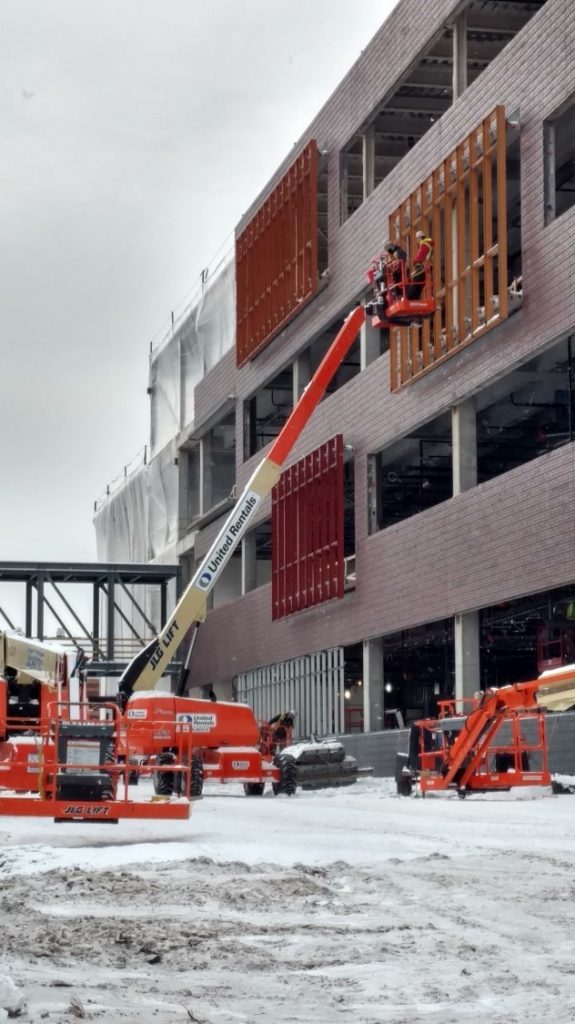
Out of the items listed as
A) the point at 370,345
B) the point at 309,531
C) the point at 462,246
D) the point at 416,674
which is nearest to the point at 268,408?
the point at 416,674

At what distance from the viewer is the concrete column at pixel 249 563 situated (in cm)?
5656

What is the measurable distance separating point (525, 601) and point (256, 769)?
1145cm

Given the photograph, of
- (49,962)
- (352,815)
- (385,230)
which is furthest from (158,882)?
(385,230)

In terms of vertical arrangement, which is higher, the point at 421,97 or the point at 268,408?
the point at 421,97

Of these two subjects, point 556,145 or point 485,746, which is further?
point 556,145

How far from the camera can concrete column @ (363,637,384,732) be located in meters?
44.0

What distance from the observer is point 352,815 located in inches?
945

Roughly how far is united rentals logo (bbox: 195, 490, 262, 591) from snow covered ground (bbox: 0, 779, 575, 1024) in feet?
62.1

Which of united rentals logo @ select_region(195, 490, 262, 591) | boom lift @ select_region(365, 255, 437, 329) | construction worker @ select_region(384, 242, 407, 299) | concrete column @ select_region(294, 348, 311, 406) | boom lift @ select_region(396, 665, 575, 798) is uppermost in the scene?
concrete column @ select_region(294, 348, 311, 406)

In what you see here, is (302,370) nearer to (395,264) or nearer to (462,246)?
(462,246)

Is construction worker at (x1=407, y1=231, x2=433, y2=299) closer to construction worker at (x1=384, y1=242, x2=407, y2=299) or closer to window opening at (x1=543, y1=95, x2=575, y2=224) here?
construction worker at (x1=384, y1=242, x2=407, y2=299)

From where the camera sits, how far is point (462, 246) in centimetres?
3688

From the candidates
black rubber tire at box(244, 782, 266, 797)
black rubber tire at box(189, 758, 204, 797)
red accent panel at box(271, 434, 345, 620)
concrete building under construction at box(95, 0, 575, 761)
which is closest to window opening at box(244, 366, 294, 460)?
concrete building under construction at box(95, 0, 575, 761)

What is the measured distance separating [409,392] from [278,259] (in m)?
13.7
